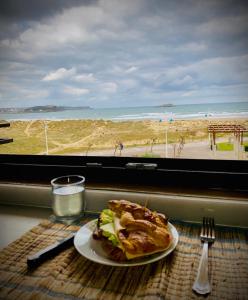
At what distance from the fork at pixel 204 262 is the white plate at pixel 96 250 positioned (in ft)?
0.25

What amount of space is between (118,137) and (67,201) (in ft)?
1.41

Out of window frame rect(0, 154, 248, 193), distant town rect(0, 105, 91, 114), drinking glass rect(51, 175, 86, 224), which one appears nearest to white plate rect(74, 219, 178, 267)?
drinking glass rect(51, 175, 86, 224)

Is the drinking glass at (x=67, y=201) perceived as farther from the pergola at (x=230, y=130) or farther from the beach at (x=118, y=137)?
the pergola at (x=230, y=130)

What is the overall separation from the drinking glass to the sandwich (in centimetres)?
16

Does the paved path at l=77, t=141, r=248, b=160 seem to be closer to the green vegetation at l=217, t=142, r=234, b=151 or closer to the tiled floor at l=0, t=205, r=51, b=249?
the green vegetation at l=217, t=142, r=234, b=151

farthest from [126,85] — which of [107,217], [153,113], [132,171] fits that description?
[107,217]

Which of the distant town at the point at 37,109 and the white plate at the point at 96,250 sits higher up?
the distant town at the point at 37,109

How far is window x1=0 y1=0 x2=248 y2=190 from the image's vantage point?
3.48 ft

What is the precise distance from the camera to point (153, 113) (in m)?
1.18

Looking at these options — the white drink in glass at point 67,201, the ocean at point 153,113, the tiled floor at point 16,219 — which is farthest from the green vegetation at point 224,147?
the tiled floor at point 16,219

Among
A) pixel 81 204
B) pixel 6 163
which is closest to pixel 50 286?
pixel 81 204

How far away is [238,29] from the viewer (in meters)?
1.02

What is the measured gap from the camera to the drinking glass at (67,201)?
0.89m

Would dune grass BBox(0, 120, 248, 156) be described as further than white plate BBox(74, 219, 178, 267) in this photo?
Yes
